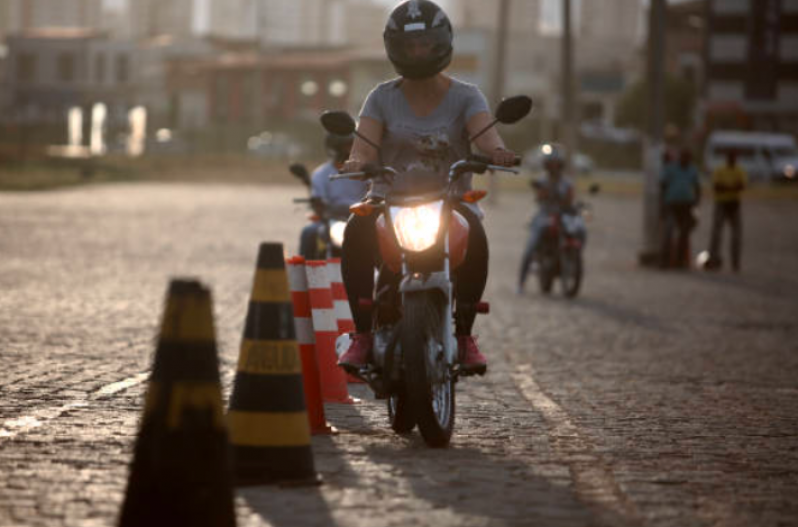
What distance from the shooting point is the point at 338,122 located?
697 cm

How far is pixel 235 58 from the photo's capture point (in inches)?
4683

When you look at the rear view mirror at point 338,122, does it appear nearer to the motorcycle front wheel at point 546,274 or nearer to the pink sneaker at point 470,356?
the pink sneaker at point 470,356

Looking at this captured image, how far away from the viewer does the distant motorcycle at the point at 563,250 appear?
17328 mm

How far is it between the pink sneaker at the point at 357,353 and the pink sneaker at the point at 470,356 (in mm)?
380

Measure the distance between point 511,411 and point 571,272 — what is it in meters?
9.27

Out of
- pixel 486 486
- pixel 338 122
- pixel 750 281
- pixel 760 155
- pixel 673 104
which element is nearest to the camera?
pixel 486 486

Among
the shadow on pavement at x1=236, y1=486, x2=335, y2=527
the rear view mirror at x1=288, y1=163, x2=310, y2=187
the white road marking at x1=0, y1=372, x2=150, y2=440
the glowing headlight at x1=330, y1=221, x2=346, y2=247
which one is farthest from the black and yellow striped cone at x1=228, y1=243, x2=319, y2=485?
the rear view mirror at x1=288, y1=163, x2=310, y2=187

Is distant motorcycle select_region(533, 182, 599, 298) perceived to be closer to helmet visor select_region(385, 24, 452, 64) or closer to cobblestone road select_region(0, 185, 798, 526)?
cobblestone road select_region(0, 185, 798, 526)

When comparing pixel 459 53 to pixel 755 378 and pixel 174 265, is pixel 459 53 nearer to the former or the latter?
pixel 174 265

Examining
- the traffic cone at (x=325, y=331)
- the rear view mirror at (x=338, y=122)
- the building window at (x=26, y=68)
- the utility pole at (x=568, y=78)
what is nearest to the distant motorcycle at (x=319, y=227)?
the traffic cone at (x=325, y=331)

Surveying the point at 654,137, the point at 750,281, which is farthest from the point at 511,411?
the point at 654,137

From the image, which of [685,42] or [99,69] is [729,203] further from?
[99,69]

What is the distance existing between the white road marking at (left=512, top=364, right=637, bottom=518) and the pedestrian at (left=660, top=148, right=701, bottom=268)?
45.6 ft

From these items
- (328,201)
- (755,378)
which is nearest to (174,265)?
(328,201)
